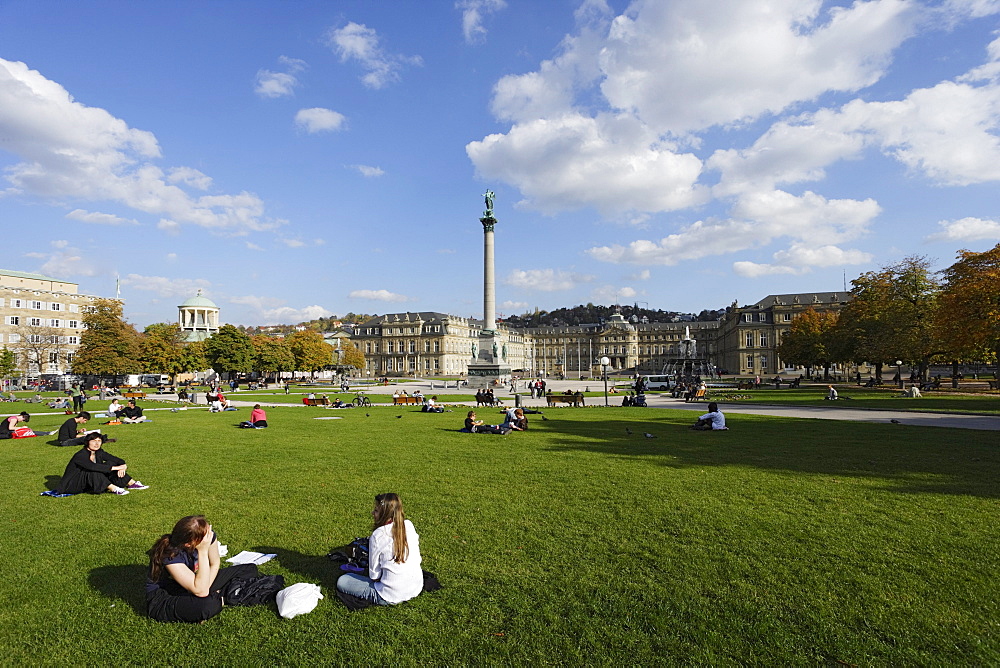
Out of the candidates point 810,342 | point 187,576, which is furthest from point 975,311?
point 187,576

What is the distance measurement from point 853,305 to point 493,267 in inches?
1458

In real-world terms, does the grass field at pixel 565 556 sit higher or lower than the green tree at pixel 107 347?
lower

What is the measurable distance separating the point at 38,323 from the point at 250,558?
311 feet

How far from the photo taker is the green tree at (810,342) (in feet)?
203

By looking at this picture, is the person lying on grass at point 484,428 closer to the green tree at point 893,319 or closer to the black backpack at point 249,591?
the black backpack at point 249,591

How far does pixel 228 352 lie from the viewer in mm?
66688

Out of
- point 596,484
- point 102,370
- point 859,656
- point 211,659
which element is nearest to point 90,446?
point 211,659

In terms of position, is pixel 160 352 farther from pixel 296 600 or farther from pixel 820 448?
pixel 296 600

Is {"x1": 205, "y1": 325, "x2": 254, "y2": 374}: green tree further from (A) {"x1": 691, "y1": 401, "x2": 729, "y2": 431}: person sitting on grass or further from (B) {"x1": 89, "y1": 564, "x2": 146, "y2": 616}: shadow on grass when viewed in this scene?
(B) {"x1": 89, "y1": 564, "x2": 146, "y2": 616}: shadow on grass

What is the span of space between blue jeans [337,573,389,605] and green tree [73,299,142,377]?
56.8m

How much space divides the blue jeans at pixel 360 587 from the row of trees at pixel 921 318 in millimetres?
41530

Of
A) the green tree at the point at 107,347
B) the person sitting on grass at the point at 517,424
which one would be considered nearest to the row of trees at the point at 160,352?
the green tree at the point at 107,347

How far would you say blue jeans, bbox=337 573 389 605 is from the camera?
5582mm

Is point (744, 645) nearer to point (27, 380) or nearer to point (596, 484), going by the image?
point (596, 484)
